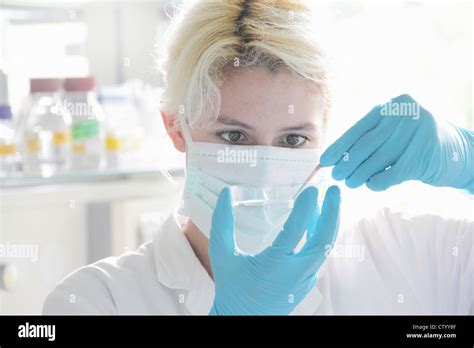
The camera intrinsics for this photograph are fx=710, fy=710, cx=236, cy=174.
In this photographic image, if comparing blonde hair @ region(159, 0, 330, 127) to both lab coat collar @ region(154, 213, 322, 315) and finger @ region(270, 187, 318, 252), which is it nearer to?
lab coat collar @ region(154, 213, 322, 315)

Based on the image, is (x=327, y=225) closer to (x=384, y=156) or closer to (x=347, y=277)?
(x=384, y=156)

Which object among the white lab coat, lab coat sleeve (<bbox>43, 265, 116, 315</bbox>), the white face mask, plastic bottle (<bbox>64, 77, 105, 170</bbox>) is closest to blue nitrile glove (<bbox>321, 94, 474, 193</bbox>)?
the white face mask

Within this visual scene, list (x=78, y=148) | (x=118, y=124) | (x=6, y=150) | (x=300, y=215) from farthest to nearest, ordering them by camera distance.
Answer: (x=118, y=124) → (x=78, y=148) → (x=6, y=150) → (x=300, y=215)

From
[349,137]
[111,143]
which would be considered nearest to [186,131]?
[349,137]

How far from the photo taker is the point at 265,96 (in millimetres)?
1391

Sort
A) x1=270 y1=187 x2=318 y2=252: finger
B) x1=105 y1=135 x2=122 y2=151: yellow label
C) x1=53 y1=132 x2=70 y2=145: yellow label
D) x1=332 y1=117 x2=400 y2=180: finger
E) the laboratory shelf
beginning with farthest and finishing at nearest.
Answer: x1=105 y1=135 x2=122 y2=151: yellow label → x1=53 y1=132 x2=70 y2=145: yellow label → the laboratory shelf → x1=332 y1=117 x2=400 y2=180: finger → x1=270 y1=187 x2=318 y2=252: finger

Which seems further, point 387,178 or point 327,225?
point 387,178

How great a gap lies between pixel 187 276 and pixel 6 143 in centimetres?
84

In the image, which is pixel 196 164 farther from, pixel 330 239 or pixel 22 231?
pixel 22 231

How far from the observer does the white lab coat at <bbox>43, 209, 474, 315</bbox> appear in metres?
1.39

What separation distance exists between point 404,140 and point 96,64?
1.65m

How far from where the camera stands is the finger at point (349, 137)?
4.15ft

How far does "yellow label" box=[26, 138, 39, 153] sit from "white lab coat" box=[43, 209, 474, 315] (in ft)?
2.17
